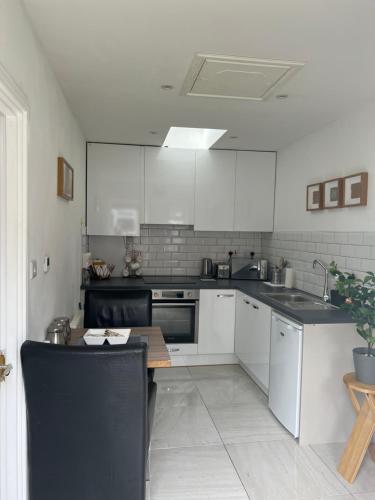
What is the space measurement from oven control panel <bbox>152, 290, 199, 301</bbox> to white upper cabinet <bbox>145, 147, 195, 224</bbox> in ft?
2.62

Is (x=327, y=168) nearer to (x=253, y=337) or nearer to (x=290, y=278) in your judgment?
(x=290, y=278)

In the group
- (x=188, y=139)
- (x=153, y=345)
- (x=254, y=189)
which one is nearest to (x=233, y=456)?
(x=153, y=345)

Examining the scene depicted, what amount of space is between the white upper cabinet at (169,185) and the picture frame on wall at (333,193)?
1521mm

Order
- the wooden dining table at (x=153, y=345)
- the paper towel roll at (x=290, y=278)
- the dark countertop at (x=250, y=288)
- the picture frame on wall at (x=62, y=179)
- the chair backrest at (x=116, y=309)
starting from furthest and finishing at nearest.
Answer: the paper towel roll at (x=290, y=278) → the chair backrest at (x=116, y=309) → the dark countertop at (x=250, y=288) → the picture frame on wall at (x=62, y=179) → the wooden dining table at (x=153, y=345)

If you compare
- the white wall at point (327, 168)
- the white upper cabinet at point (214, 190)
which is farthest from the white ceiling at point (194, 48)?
the white upper cabinet at point (214, 190)

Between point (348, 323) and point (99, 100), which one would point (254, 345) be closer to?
point (348, 323)

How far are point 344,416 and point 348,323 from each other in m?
0.67

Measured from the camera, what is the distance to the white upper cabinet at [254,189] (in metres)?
4.44

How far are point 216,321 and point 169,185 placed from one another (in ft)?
5.07

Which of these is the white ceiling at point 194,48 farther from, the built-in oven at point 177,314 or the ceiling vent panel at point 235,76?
the built-in oven at point 177,314

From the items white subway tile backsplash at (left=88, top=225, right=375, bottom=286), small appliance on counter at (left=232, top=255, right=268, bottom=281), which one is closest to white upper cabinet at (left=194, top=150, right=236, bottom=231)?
white subway tile backsplash at (left=88, top=225, right=375, bottom=286)

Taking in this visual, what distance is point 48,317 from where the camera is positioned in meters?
2.27

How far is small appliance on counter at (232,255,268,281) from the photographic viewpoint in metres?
4.52

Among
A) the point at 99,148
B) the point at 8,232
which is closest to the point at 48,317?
the point at 8,232
